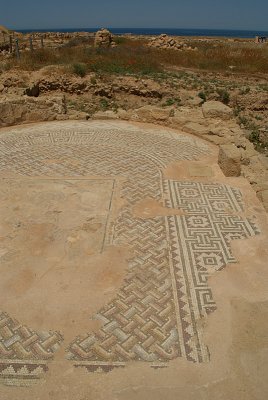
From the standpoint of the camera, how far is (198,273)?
386 cm

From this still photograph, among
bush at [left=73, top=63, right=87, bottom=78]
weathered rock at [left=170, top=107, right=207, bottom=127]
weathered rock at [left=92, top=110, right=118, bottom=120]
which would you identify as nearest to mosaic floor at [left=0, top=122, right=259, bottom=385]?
weathered rock at [left=170, top=107, right=207, bottom=127]

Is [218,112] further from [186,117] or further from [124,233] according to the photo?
[124,233]

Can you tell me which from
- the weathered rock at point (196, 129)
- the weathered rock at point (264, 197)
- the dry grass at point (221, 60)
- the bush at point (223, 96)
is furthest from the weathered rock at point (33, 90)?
the dry grass at point (221, 60)

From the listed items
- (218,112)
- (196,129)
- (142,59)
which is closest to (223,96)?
(218,112)

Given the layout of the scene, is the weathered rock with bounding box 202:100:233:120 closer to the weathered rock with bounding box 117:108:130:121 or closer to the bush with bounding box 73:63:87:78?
the weathered rock with bounding box 117:108:130:121

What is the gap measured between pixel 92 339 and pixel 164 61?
16.5 meters

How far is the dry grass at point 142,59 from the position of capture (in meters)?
13.5

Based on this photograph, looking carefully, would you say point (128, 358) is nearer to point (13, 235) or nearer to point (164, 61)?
point (13, 235)

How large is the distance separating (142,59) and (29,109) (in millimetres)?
7389

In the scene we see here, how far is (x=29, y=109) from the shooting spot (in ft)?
30.5

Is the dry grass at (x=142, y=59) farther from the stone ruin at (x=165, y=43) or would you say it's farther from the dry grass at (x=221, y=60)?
the stone ruin at (x=165, y=43)

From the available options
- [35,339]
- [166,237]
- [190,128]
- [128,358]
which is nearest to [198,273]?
[166,237]

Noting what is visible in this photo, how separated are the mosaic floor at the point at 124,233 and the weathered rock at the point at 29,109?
1.07 m

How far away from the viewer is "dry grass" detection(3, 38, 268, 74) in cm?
1348
